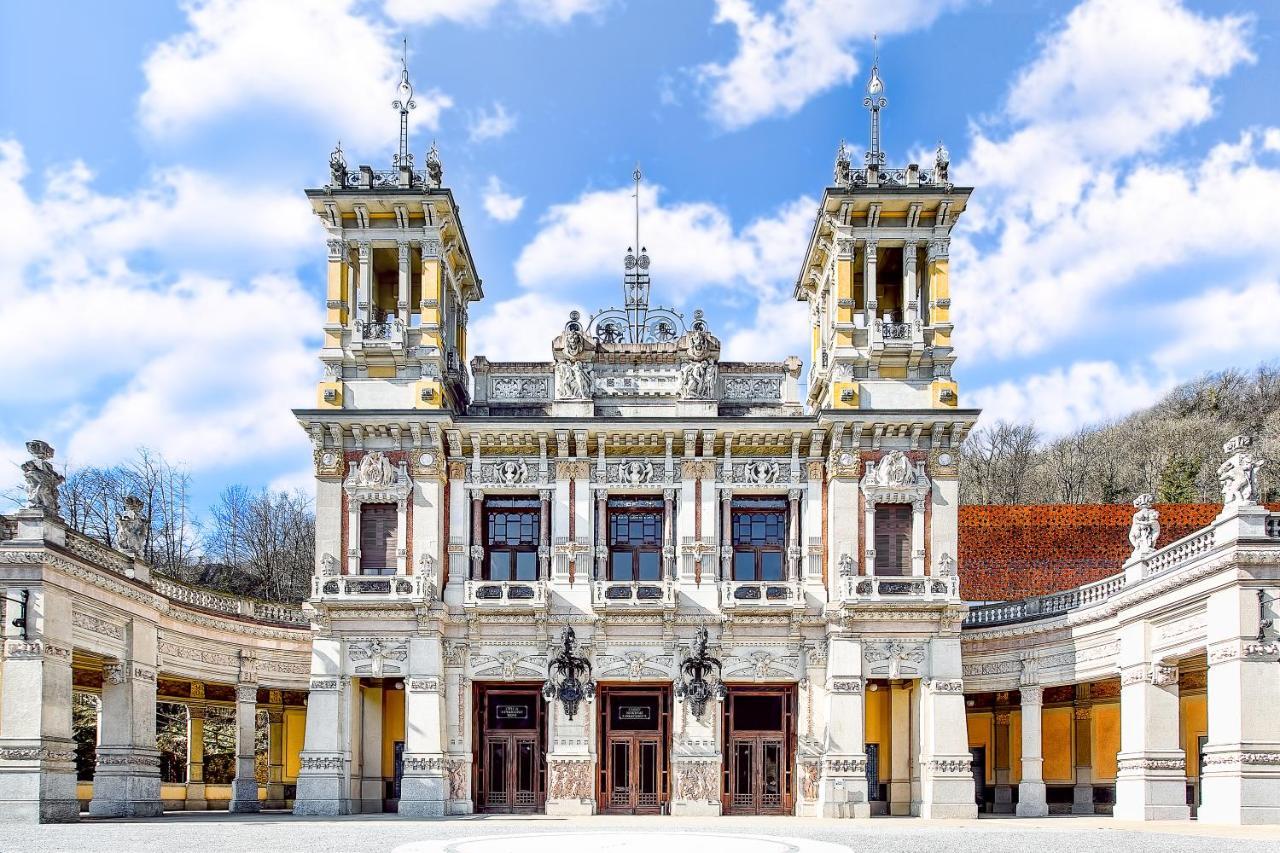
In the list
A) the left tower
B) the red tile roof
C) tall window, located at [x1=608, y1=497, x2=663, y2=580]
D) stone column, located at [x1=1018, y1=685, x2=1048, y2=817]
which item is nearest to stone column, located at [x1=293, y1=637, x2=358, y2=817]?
the left tower

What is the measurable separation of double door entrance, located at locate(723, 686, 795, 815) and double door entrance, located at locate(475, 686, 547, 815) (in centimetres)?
Result: 536

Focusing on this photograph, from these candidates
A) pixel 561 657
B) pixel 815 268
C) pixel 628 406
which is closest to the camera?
pixel 561 657

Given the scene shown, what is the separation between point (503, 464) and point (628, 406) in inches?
159

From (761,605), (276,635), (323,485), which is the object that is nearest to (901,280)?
(761,605)

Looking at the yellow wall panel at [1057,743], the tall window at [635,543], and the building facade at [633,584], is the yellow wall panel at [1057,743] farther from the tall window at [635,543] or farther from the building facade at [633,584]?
the tall window at [635,543]

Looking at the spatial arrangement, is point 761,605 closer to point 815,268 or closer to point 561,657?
point 561,657

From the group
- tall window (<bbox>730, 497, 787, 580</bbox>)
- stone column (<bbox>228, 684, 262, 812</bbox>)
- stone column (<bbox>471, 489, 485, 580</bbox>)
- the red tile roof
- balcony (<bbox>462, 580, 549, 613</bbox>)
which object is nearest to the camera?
balcony (<bbox>462, 580, 549, 613</bbox>)

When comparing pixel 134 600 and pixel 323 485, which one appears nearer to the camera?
pixel 134 600

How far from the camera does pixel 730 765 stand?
124 feet

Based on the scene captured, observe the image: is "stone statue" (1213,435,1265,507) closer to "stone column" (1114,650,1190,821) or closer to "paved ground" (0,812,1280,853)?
"stone column" (1114,650,1190,821)

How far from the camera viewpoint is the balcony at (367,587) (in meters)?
36.6

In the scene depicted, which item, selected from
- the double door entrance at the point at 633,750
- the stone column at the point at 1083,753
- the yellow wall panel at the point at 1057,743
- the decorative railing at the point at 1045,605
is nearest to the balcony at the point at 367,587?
the double door entrance at the point at 633,750

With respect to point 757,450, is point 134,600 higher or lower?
lower

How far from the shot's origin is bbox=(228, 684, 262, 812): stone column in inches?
1563
